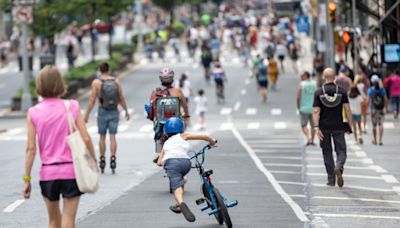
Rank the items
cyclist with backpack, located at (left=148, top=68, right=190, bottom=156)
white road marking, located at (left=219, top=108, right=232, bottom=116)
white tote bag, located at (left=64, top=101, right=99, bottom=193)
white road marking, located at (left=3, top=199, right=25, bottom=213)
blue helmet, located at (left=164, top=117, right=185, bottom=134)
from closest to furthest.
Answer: white tote bag, located at (left=64, top=101, right=99, bottom=193) < blue helmet, located at (left=164, top=117, right=185, bottom=134) < white road marking, located at (left=3, top=199, right=25, bottom=213) < cyclist with backpack, located at (left=148, top=68, right=190, bottom=156) < white road marking, located at (left=219, top=108, right=232, bottom=116)

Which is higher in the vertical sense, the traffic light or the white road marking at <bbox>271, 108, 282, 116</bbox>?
the traffic light

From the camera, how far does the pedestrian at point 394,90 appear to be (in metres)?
42.6

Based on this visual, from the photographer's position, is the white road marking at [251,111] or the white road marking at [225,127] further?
the white road marking at [251,111]

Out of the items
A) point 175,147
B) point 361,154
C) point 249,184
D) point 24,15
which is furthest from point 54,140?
point 24,15

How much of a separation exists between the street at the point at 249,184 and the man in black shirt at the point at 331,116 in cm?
62

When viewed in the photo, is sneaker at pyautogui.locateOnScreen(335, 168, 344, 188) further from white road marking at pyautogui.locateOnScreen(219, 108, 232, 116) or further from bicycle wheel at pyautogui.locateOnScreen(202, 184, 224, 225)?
white road marking at pyautogui.locateOnScreen(219, 108, 232, 116)

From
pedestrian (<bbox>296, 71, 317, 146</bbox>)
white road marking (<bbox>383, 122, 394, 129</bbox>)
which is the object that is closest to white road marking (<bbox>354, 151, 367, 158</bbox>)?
pedestrian (<bbox>296, 71, 317, 146</bbox>)

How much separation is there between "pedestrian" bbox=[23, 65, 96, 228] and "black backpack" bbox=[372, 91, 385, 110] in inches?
794

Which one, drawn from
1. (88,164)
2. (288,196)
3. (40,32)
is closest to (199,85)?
(40,32)

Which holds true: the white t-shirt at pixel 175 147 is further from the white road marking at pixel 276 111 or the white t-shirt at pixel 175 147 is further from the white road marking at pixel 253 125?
the white road marking at pixel 276 111

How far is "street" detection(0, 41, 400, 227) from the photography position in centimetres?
1595

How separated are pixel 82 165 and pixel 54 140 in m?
0.36

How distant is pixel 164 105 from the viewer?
18594 millimetres

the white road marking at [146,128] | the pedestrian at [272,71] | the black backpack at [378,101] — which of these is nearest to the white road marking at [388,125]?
the white road marking at [146,128]
